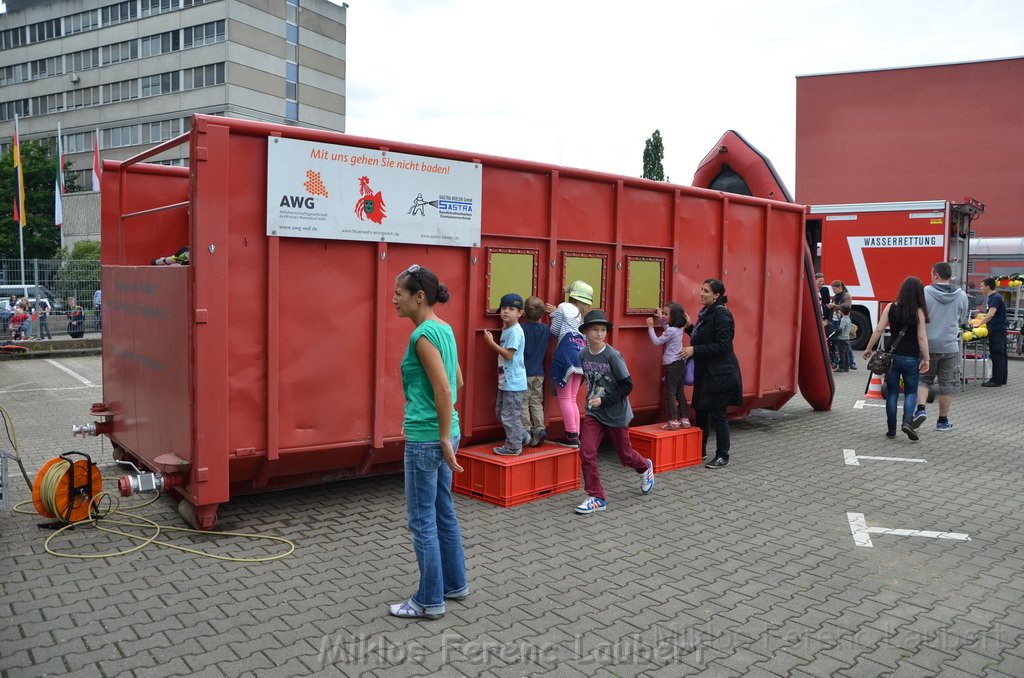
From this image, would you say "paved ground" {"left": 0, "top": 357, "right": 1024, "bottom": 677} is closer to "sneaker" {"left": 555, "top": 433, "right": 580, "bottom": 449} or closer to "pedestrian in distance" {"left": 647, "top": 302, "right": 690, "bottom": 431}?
"sneaker" {"left": 555, "top": 433, "right": 580, "bottom": 449}

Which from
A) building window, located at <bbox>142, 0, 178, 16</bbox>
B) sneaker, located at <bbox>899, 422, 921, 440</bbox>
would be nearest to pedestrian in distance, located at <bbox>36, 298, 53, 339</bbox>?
sneaker, located at <bbox>899, 422, 921, 440</bbox>

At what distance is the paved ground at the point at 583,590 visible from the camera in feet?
12.8

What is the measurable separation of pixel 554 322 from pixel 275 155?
119 inches

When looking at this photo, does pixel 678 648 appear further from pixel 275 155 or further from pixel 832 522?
pixel 275 155

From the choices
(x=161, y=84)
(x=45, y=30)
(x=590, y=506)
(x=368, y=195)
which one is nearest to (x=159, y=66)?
(x=161, y=84)

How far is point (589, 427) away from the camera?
6461 millimetres

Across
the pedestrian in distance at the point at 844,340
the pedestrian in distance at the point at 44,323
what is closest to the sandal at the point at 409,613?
the pedestrian in distance at the point at 844,340

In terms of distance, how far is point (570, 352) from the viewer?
288 inches

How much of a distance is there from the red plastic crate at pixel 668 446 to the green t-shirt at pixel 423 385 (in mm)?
4123

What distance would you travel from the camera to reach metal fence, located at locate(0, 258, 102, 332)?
21.0 metres

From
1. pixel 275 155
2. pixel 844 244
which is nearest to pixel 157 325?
A: pixel 275 155

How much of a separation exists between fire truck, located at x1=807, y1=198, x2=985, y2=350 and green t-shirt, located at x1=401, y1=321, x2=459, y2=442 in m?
16.6

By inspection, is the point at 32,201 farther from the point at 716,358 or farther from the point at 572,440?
the point at 716,358

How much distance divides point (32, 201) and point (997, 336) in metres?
54.5
